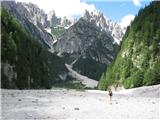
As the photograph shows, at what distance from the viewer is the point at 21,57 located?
138 m

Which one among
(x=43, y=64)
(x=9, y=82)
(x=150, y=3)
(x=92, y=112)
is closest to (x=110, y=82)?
(x=43, y=64)

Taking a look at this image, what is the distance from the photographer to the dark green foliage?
11562 centimetres

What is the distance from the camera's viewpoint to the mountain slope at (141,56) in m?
147

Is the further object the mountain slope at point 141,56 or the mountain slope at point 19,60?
the mountain slope at point 141,56

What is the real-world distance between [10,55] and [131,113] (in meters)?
85.6

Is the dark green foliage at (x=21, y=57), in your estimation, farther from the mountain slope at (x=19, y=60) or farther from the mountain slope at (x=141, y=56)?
the mountain slope at (x=141, y=56)

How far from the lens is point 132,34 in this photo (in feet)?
578

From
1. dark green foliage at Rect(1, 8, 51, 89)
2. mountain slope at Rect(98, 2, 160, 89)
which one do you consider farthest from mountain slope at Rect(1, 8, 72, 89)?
mountain slope at Rect(98, 2, 160, 89)

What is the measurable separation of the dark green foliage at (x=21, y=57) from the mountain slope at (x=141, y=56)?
1194 inches

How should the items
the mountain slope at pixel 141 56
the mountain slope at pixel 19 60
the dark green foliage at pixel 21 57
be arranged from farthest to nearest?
the mountain slope at pixel 141 56
the dark green foliage at pixel 21 57
the mountain slope at pixel 19 60

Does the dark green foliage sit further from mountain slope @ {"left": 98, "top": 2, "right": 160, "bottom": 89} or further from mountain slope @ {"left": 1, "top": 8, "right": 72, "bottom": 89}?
mountain slope @ {"left": 98, "top": 2, "right": 160, "bottom": 89}

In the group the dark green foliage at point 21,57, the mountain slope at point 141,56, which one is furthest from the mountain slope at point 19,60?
the mountain slope at point 141,56

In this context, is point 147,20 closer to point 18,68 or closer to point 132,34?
point 132,34

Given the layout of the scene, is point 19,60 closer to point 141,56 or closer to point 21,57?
point 21,57
